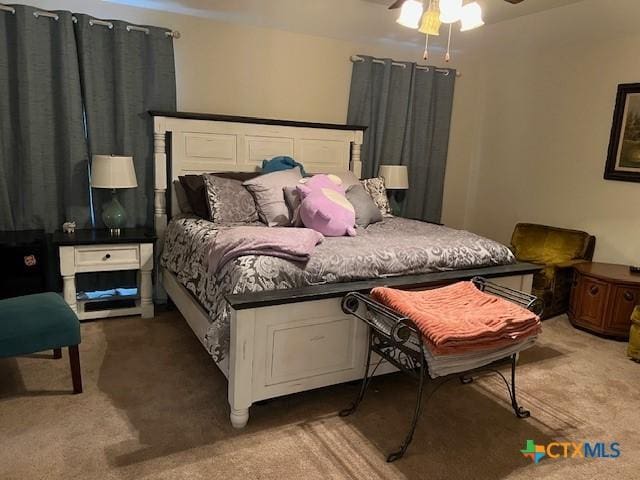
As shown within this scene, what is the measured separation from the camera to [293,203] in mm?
3197

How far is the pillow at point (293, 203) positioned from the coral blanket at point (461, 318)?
3.31 feet

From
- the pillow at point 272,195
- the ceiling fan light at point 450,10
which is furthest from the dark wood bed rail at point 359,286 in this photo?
the ceiling fan light at point 450,10

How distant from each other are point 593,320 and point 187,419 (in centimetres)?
292

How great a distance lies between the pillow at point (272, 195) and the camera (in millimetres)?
3217

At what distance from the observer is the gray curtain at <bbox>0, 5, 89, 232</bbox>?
124 inches

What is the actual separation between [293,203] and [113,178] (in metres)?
1.23

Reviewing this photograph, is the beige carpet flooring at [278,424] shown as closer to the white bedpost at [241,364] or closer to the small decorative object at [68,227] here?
the white bedpost at [241,364]

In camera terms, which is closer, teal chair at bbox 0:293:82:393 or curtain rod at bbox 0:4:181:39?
teal chair at bbox 0:293:82:393

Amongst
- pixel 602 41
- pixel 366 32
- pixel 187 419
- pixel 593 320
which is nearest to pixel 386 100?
pixel 366 32

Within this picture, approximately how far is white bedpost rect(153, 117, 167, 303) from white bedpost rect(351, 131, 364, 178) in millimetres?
1654

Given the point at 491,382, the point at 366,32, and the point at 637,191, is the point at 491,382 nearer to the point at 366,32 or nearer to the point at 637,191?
the point at 637,191

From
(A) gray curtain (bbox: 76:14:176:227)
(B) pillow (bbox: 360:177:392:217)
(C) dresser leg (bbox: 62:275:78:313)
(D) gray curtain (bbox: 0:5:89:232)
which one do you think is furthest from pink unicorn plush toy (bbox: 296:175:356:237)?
(D) gray curtain (bbox: 0:5:89:232)

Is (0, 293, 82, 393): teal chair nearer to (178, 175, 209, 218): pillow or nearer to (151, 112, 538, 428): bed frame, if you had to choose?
(151, 112, 538, 428): bed frame

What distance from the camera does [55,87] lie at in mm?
3287
